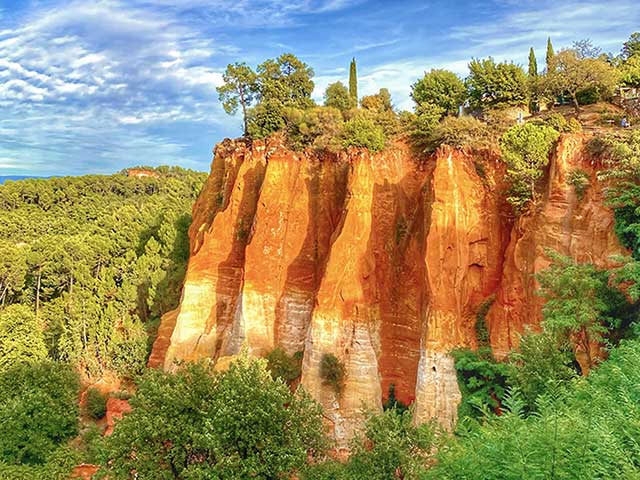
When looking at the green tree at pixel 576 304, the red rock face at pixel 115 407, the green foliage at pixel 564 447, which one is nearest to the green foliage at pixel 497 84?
the green tree at pixel 576 304

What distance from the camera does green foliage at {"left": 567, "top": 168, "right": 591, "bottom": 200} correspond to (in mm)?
18625

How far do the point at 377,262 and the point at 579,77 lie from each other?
15395mm

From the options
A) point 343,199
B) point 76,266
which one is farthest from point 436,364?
point 76,266

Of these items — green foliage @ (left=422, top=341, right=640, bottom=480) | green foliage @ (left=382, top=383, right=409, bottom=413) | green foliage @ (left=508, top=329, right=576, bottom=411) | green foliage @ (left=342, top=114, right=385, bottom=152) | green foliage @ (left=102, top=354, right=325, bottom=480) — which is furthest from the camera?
green foliage @ (left=342, top=114, right=385, bottom=152)

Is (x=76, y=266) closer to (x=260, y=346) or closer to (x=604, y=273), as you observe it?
(x=260, y=346)

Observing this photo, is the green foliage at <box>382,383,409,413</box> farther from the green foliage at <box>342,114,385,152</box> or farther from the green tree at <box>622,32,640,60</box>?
the green tree at <box>622,32,640,60</box>

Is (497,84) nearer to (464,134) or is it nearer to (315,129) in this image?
(464,134)

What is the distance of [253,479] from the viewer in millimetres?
15008

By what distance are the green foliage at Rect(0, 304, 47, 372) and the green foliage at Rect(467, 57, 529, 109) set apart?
3365 centimetres

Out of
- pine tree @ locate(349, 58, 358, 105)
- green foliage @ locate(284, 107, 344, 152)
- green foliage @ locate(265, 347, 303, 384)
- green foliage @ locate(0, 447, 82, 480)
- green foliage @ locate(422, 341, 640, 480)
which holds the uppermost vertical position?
pine tree @ locate(349, 58, 358, 105)

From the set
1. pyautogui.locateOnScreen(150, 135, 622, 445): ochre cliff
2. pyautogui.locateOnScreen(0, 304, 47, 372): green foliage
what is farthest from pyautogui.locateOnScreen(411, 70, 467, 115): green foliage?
pyautogui.locateOnScreen(0, 304, 47, 372): green foliage

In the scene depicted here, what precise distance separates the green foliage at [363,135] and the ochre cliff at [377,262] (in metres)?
0.72

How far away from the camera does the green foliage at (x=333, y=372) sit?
22109mm

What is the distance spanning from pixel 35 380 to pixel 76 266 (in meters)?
22.3
